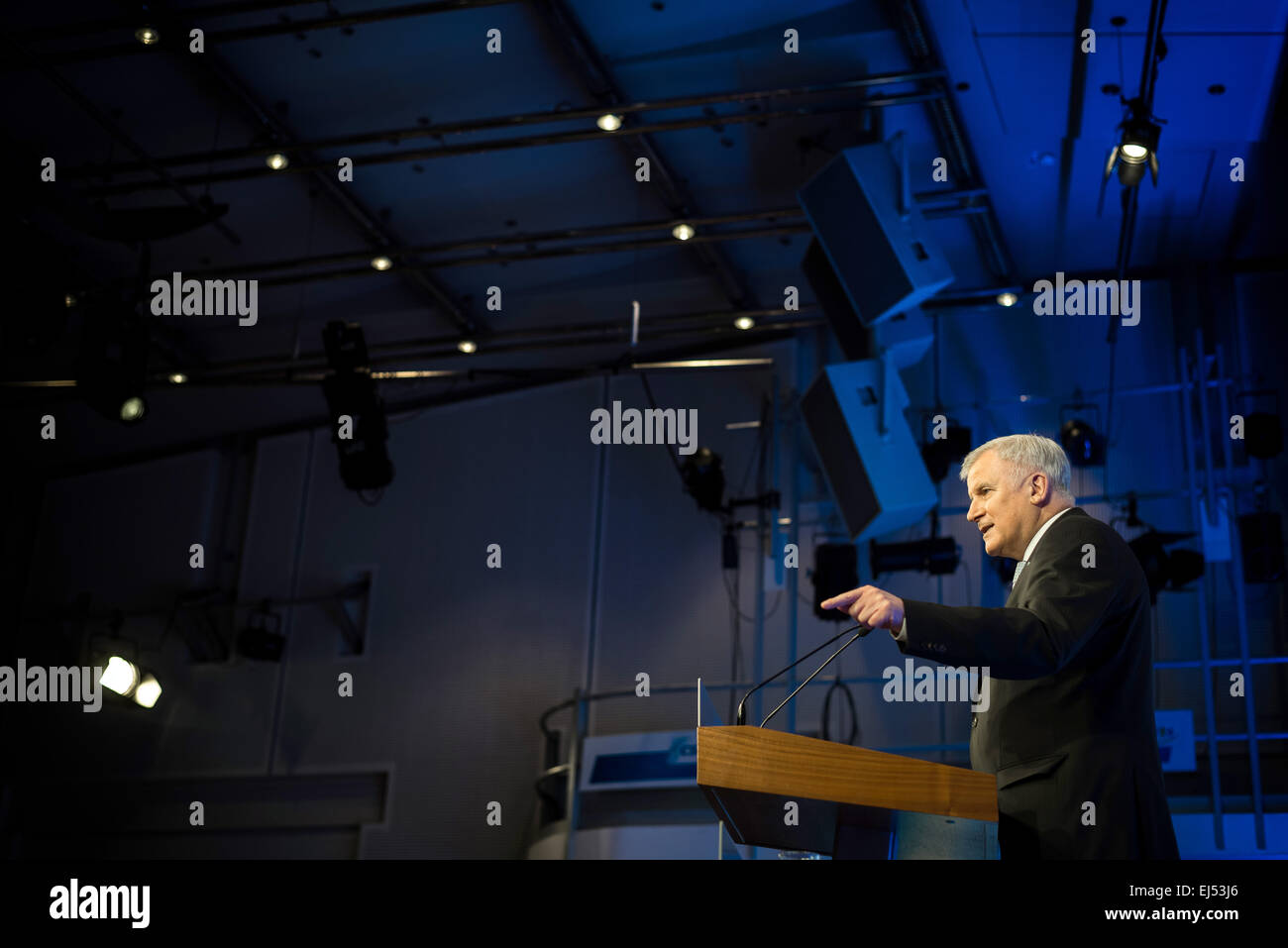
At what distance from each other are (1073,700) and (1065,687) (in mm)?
27

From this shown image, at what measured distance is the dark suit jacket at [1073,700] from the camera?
224 centimetres

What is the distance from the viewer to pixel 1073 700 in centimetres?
241

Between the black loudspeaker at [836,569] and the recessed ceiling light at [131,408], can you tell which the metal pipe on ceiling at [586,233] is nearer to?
the recessed ceiling light at [131,408]

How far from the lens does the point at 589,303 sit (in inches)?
394

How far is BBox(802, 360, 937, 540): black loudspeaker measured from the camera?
705cm

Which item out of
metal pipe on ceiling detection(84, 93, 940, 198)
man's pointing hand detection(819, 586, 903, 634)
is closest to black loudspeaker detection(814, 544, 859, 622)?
metal pipe on ceiling detection(84, 93, 940, 198)

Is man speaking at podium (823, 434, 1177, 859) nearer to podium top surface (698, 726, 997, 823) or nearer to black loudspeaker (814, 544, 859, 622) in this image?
podium top surface (698, 726, 997, 823)

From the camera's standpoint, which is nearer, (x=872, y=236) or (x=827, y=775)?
(x=827, y=775)

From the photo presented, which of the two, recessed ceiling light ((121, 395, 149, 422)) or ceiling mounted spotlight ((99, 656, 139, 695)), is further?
ceiling mounted spotlight ((99, 656, 139, 695))

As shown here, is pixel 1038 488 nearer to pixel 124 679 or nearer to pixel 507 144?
pixel 507 144

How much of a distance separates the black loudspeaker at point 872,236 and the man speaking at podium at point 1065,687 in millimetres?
4682

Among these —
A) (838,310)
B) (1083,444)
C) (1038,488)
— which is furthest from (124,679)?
(1038,488)

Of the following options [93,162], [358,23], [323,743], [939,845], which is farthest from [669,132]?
[939,845]
